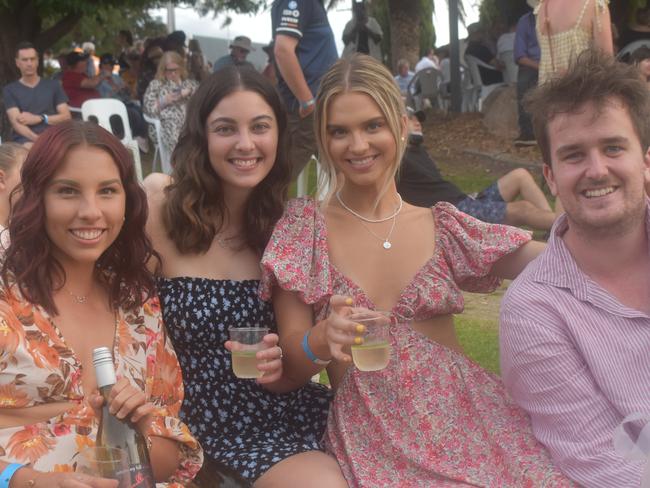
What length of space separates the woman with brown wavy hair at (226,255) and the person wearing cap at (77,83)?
506 inches

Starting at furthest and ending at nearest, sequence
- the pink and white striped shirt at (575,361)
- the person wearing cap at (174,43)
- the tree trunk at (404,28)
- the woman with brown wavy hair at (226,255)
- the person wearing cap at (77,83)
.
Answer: the tree trunk at (404,28), the person wearing cap at (77,83), the person wearing cap at (174,43), the woman with brown wavy hair at (226,255), the pink and white striped shirt at (575,361)

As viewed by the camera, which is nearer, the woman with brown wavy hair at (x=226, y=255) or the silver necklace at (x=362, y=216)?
the woman with brown wavy hair at (x=226, y=255)

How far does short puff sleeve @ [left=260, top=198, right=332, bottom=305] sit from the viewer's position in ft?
10.1

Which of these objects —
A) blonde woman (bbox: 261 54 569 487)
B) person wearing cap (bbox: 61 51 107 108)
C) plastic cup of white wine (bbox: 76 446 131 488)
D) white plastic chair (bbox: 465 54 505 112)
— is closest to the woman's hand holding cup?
blonde woman (bbox: 261 54 569 487)

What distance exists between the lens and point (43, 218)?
2.74m

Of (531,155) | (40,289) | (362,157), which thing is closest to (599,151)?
(362,157)

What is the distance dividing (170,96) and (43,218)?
9.97 metres

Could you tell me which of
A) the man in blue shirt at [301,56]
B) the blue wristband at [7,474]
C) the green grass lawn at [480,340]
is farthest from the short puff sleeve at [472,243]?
the man in blue shirt at [301,56]

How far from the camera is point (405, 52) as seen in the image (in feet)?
67.0

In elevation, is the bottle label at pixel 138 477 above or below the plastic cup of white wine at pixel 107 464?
below

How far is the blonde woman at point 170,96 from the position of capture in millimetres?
12359

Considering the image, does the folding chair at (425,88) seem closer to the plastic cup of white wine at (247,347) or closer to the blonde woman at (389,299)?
the blonde woman at (389,299)

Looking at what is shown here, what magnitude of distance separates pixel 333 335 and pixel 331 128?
85cm

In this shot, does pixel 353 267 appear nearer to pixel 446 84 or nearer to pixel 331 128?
pixel 331 128
